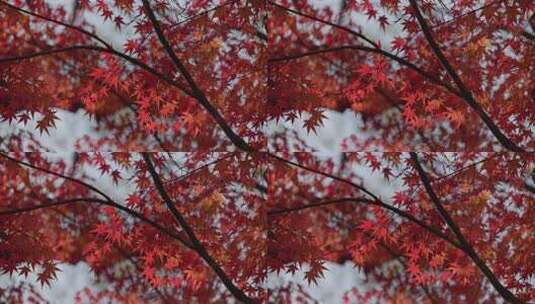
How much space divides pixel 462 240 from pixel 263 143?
2.19ft

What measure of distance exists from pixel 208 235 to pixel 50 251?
48 centimetres

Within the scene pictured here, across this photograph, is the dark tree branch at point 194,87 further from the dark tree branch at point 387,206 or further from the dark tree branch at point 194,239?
the dark tree branch at point 194,239

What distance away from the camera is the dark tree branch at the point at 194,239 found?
266 cm

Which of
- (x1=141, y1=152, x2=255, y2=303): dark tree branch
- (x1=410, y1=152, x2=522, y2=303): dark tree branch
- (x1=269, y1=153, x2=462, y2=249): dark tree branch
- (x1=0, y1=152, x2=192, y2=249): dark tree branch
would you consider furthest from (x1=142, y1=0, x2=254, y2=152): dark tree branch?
(x1=410, y1=152, x2=522, y2=303): dark tree branch

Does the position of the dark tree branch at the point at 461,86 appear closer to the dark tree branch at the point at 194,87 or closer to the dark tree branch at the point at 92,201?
the dark tree branch at the point at 194,87

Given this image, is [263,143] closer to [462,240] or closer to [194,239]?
[194,239]

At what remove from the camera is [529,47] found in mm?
2672

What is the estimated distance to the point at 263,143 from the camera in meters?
2.69

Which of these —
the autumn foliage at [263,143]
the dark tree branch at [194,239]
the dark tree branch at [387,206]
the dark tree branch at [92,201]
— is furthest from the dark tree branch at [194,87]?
the dark tree branch at [92,201]

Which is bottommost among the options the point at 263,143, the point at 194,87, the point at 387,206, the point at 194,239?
the point at 194,239

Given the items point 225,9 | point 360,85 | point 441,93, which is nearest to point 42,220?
point 225,9

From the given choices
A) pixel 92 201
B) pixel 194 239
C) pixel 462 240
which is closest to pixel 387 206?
pixel 462 240

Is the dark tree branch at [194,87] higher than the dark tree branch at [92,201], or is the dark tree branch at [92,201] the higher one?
the dark tree branch at [194,87]

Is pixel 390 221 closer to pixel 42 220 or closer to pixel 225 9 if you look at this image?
pixel 225 9
